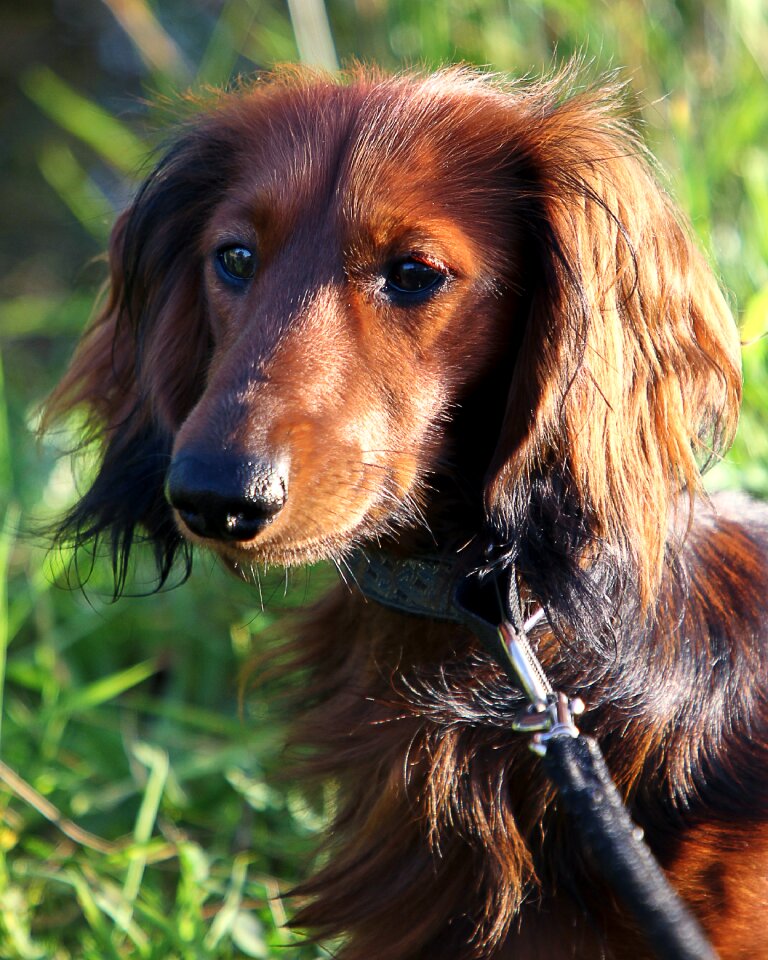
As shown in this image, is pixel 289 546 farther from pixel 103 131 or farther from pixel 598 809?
pixel 103 131

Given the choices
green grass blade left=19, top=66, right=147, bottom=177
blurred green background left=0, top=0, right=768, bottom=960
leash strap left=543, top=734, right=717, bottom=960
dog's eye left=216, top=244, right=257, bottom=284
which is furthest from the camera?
green grass blade left=19, top=66, right=147, bottom=177

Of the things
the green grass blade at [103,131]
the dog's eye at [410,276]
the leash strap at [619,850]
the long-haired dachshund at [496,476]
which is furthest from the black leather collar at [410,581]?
the green grass blade at [103,131]

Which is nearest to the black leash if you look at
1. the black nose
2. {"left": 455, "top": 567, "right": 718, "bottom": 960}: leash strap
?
{"left": 455, "top": 567, "right": 718, "bottom": 960}: leash strap

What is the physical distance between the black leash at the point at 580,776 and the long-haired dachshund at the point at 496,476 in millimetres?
73

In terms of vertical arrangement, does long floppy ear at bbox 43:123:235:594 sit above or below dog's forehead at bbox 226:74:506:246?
below

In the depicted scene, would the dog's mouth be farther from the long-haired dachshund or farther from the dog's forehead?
the dog's forehead

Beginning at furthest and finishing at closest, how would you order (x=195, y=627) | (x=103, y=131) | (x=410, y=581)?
1. (x=103, y=131)
2. (x=195, y=627)
3. (x=410, y=581)

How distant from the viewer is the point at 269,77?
2221mm

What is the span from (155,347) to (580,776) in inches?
41.3

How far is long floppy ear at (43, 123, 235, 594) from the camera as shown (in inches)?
76.5

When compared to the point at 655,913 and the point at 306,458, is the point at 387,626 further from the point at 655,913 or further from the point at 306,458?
the point at 655,913

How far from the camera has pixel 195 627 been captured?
3326mm

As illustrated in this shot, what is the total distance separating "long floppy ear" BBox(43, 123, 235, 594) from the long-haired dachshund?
0.44ft

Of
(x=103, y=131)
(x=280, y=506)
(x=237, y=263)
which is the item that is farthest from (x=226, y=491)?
(x=103, y=131)
